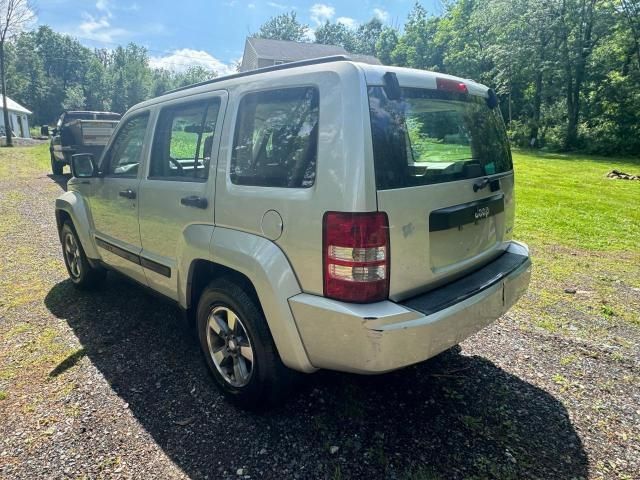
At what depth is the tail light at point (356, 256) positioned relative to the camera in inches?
79.3

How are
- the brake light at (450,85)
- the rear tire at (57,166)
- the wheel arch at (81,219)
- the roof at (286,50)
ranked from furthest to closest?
1. the roof at (286,50)
2. the rear tire at (57,166)
3. the wheel arch at (81,219)
4. the brake light at (450,85)

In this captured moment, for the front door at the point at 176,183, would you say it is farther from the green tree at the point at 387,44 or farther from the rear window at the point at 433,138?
the green tree at the point at 387,44

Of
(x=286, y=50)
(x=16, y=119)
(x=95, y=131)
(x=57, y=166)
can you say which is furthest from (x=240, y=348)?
(x=16, y=119)

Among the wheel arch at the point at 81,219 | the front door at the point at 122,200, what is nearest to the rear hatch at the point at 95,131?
the wheel arch at the point at 81,219

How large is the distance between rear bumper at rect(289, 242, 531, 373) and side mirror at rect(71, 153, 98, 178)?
2.78 m

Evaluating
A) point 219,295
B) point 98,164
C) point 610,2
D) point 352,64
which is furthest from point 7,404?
point 610,2

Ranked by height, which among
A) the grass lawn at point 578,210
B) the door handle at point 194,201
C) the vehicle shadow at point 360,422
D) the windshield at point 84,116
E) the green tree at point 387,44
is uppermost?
the green tree at point 387,44

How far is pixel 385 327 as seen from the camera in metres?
2.00

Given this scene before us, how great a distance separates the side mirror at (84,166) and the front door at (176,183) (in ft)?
3.17

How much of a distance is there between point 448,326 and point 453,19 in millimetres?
45222

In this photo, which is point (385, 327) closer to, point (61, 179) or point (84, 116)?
point (61, 179)

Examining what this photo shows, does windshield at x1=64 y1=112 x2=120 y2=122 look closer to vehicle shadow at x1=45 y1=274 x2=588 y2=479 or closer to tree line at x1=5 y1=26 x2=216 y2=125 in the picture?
vehicle shadow at x1=45 y1=274 x2=588 y2=479

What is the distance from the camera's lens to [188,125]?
3.02m

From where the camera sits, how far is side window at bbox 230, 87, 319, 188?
7.20ft
